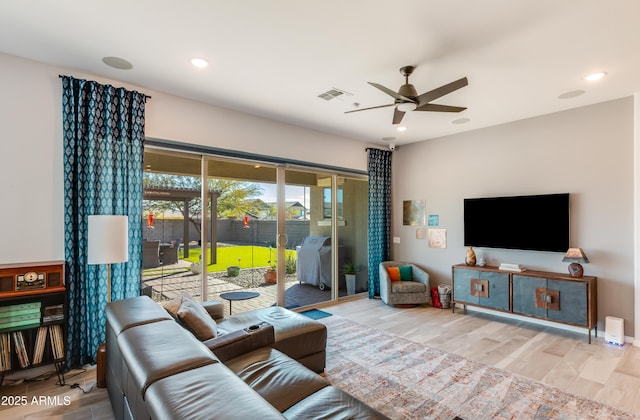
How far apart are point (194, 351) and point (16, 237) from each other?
259cm

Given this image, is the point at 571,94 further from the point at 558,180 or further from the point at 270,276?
the point at 270,276

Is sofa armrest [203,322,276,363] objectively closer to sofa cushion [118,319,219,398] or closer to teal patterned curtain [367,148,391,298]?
sofa cushion [118,319,219,398]

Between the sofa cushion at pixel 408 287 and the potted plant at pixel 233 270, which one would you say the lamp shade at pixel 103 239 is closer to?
the potted plant at pixel 233 270

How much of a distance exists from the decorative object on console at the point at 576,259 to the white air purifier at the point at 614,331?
594mm

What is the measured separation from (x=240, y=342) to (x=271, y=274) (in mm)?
2571

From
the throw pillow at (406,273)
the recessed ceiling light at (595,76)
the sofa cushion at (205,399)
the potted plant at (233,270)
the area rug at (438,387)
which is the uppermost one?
the recessed ceiling light at (595,76)

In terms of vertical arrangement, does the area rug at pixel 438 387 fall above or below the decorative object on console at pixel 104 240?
below

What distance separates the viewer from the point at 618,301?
3.80 metres

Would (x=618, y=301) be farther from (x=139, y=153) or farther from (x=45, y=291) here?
(x=45, y=291)

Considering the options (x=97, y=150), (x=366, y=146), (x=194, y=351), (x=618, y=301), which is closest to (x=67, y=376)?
(x=97, y=150)

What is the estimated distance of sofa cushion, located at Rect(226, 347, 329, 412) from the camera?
1797mm

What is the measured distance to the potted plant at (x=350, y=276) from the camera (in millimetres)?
5773

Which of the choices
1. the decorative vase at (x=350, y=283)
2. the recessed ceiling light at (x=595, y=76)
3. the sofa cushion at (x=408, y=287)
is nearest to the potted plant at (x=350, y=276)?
the decorative vase at (x=350, y=283)

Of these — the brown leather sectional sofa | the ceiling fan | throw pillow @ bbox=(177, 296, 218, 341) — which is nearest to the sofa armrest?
the brown leather sectional sofa
